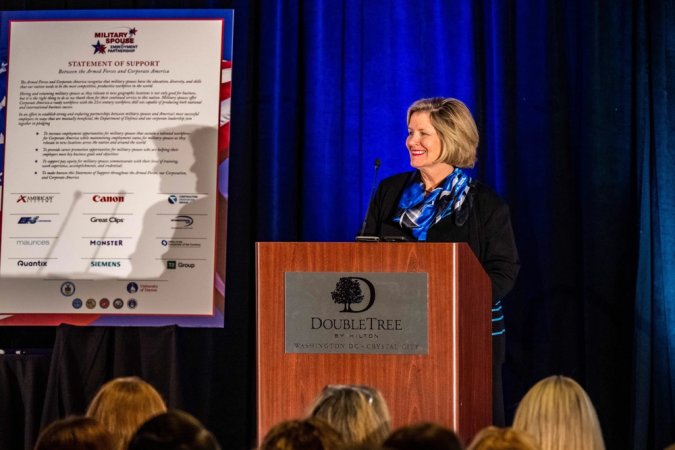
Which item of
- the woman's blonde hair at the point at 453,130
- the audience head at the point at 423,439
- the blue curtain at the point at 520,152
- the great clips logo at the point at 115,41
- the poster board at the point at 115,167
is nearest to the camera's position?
the audience head at the point at 423,439

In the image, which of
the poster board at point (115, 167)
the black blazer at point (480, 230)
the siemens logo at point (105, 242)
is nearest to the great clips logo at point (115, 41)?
the poster board at point (115, 167)

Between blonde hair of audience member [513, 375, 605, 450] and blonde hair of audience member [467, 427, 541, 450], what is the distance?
631 mm

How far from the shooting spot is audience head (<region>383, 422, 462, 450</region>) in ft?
6.06

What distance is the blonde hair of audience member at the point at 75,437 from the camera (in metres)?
2.09

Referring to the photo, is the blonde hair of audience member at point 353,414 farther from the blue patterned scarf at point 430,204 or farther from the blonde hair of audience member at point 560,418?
the blue patterned scarf at point 430,204

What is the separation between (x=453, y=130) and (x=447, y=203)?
33 centimetres

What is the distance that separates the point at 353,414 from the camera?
2.28m

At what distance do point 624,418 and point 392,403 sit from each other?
2808 mm

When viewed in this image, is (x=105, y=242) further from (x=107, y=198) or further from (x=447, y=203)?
(x=447, y=203)

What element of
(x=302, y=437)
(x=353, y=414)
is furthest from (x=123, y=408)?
(x=302, y=437)

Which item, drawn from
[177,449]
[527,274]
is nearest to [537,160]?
[527,274]

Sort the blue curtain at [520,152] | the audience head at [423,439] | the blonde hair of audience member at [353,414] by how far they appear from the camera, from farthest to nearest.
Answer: the blue curtain at [520,152]
the blonde hair of audience member at [353,414]
the audience head at [423,439]

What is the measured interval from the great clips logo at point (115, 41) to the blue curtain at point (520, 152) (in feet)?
1.38

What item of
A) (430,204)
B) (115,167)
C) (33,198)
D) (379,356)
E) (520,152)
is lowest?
(379,356)
